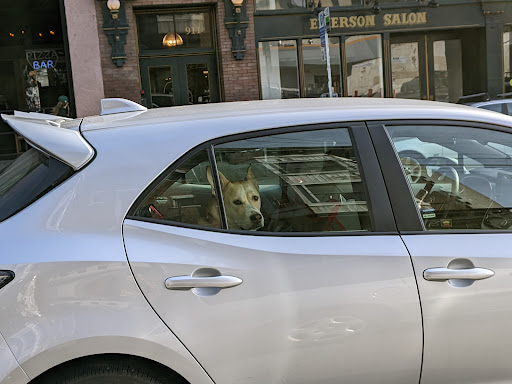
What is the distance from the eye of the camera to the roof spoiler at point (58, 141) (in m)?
2.27

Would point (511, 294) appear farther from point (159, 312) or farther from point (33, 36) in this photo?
point (33, 36)

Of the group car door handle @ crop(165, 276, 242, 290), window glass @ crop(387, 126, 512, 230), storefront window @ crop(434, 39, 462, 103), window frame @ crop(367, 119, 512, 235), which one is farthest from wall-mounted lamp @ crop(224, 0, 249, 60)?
car door handle @ crop(165, 276, 242, 290)

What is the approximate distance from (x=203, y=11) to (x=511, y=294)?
13304 millimetres

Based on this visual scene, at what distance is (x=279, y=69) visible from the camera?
14.8 m

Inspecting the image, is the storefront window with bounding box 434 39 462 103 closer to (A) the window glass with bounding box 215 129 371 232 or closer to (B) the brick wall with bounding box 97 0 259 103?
(B) the brick wall with bounding box 97 0 259 103

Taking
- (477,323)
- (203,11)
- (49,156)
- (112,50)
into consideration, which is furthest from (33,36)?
(477,323)

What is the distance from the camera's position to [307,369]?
225 centimetres

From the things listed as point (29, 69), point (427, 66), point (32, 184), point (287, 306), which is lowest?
point (287, 306)

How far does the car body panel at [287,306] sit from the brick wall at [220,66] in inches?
483

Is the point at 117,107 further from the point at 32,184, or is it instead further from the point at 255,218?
the point at 255,218

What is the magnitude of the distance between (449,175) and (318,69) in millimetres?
12647

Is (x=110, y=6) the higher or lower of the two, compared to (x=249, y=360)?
higher

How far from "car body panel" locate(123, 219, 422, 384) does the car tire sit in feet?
0.75

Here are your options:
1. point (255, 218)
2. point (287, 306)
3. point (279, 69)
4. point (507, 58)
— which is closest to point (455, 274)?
point (287, 306)
